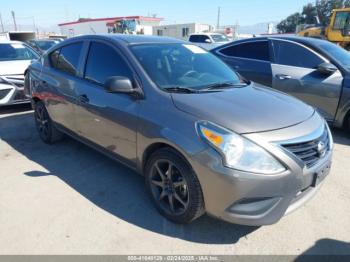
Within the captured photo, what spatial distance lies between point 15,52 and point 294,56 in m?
6.48

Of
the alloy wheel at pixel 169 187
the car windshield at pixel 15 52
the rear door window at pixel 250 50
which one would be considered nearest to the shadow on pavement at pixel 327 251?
the alloy wheel at pixel 169 187

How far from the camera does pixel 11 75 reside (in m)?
6.42

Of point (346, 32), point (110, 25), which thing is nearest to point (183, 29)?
point (110, 25)

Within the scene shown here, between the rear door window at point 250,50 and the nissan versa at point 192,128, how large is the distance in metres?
2.27

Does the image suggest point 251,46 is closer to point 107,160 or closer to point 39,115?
point 107,160

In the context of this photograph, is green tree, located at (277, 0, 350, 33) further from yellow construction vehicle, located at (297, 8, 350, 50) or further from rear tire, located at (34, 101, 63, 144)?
rear tire, located at (34, 101, 63, 144)

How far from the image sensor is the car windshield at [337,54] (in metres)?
4.89

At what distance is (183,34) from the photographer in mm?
40531

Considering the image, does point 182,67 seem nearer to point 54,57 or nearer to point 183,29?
point 54,57

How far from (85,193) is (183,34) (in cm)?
3970

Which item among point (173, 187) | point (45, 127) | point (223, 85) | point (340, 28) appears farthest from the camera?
point (340, 28)

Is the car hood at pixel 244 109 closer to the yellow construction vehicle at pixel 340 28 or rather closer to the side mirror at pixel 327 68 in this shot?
the side mirror at pixel 327 68

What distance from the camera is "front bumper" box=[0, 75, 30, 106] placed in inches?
246

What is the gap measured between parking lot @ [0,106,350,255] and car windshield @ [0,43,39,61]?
4.31m
